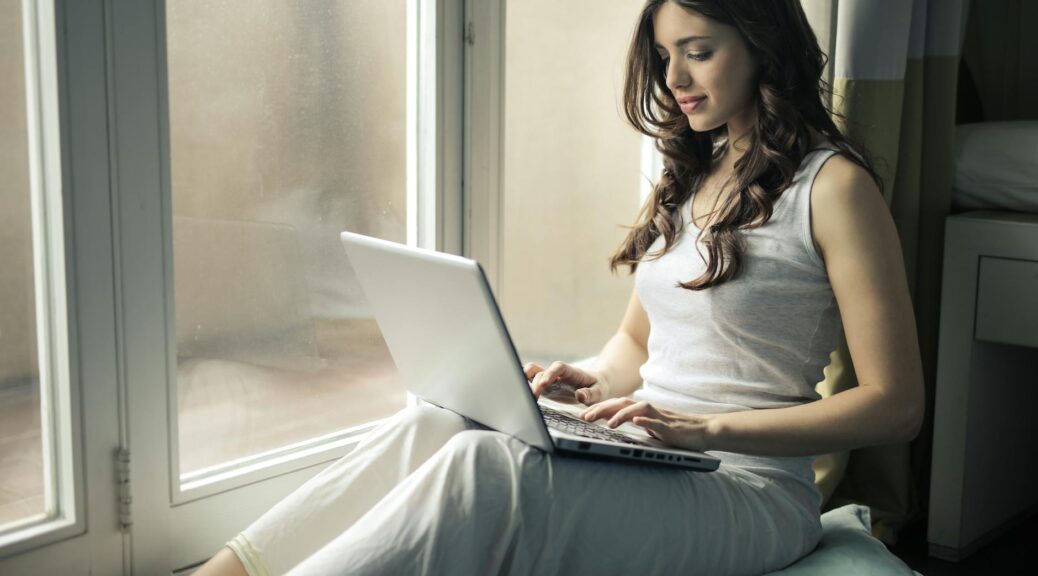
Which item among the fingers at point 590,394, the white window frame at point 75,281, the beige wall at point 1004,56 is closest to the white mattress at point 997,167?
the beige wall at point 1004,56

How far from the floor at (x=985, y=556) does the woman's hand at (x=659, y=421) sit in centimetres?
88

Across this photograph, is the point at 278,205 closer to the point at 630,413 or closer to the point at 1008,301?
the point at 630,413

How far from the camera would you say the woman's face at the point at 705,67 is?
1.42 m

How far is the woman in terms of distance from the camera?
1.12m

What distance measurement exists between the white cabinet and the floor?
2 cm

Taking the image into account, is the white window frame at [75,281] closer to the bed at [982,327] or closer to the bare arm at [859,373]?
the bare arm at [859,373]

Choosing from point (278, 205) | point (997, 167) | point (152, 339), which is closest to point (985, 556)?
point (997, 167)

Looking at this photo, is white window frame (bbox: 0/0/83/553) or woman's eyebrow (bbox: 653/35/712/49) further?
woman's eyebrow (bbox: 653/35/712/49)

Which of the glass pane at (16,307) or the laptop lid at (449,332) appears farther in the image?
the glass pane at (16,307)

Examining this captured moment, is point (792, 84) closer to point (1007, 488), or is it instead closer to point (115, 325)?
point (115, 325)

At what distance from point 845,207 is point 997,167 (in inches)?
30.8

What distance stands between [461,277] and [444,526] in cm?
25

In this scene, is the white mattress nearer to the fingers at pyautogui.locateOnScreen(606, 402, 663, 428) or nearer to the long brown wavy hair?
the long brown wavy hair

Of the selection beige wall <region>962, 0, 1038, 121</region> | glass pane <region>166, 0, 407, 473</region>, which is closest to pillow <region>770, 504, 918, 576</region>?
glass pane <region>166, 0, 407, 473</region>
